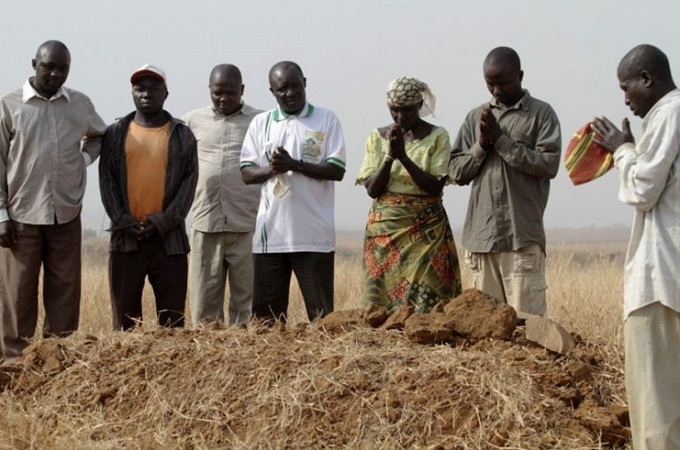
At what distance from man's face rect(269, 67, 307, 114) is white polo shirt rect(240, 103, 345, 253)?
2.4 inches

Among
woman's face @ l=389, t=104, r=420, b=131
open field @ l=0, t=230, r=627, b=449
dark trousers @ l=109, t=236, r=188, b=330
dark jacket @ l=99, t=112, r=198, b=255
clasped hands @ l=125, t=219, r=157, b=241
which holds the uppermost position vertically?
woman's face @ l=389, t=104, r=420, b=131

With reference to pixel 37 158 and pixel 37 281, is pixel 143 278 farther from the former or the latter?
pixel 37 158

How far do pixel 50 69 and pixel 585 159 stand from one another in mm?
3909

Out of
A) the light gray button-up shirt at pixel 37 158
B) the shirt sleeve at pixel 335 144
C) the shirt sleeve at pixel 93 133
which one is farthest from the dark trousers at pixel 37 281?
the shirt sleeve at pixel 335 144

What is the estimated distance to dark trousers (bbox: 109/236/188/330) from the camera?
7160 millimetres

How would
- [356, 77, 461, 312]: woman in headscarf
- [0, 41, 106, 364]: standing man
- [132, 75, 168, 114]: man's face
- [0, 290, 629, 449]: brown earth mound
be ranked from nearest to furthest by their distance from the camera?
[0, 290, 629, 449]: brown earth mound → [356, 77, 461, 312]: woman in headscarf → [0, 41, 106, 364]: standing man → [132, 75, 168, 114]: man's face

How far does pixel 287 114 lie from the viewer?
279 inches

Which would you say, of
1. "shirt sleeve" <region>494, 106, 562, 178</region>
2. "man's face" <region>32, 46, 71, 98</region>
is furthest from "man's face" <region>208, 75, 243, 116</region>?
"shirt sleeve" <region>494, 106, 562, 178</region>

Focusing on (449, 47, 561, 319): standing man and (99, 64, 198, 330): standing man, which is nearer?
(449, 47, 561, 319): standing man

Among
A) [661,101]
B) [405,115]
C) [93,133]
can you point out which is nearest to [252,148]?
[405,115]

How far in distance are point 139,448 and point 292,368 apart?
34.3 inches

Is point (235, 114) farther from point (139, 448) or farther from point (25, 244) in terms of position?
point (139, 448)

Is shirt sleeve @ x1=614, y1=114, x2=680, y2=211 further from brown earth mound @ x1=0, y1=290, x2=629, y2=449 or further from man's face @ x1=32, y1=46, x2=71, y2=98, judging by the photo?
man's face @ x1=32, y1=46, x2=71, y2=98

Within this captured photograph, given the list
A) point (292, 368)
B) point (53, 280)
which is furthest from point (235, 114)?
point (292, 368)
